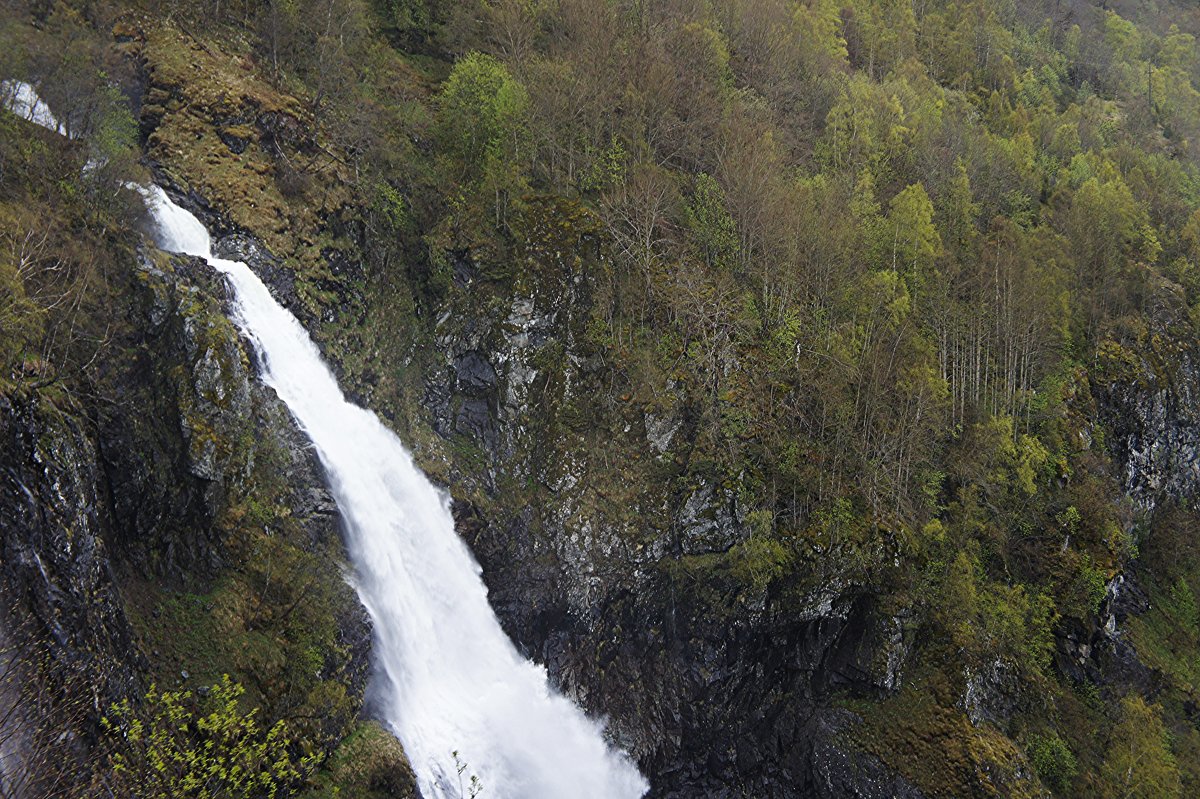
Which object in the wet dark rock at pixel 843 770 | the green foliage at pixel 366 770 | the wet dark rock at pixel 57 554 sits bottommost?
the wet dark rock at pixel 843 770

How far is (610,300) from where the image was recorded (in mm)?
29328

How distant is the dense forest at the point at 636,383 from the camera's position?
19.4 m

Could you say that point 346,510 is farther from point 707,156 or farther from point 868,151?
point 868,151

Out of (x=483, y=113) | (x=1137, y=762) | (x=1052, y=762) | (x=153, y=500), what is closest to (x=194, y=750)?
(x=153, y=500)

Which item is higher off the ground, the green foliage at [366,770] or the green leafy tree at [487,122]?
the green leafy tree at [487,122]

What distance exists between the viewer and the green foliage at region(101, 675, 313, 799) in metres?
13.4

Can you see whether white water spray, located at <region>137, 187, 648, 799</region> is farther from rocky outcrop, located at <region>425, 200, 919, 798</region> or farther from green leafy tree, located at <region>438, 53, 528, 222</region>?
green leafy tree, located at <region>438, 53, 528, 222</region>

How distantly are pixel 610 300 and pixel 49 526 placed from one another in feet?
63.7

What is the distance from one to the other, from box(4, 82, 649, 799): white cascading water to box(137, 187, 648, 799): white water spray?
0.04 meters

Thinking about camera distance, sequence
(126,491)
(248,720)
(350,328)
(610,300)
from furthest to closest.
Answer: (610,300)
(350,328)
(126,491)
(248,720)

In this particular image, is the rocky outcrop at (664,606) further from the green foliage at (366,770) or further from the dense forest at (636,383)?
the green foliage at (366,770)

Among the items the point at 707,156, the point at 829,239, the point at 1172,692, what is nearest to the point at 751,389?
the point at 829,239

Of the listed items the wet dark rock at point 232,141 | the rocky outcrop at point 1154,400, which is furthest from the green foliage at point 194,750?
the rocky outcrop at point 1154,400

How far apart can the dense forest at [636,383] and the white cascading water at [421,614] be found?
3.23ft
